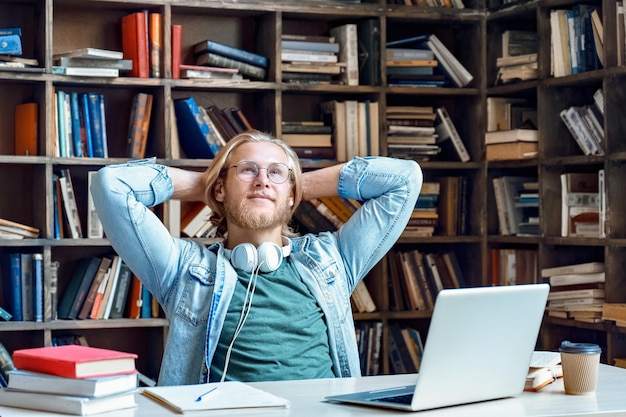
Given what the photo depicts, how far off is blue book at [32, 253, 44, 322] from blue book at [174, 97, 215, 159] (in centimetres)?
76

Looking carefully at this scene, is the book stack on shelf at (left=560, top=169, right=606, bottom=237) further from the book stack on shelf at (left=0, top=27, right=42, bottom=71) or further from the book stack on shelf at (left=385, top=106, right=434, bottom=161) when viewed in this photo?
the book stack on shelf at (left=0, top=27, right=42, bottom=71)

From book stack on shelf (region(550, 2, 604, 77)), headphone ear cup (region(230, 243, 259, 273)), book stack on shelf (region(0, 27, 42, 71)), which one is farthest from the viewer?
book stack on shelf (region(550, 2, 604, 77))

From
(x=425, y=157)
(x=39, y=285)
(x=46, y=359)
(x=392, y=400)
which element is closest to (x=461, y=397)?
(x=392, y=400)

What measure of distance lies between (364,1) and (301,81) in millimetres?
518

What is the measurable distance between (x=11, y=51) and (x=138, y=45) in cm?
49

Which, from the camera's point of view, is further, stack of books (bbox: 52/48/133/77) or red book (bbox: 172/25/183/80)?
red book (bbox: 172/25/183/80)

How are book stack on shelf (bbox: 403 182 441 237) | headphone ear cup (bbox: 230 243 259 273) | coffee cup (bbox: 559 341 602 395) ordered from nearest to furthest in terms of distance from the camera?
coffee cup (bbox: 559 341 602 395) < headphone ear cup (bbox: 230 243 259 273) < book stack on shelf (bbox: 403 182 441 237)

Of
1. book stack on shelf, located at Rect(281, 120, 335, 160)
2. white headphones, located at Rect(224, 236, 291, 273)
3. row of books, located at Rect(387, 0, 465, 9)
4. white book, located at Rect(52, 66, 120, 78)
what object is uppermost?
row of books, located at Rect(387, 0, 465, 9)

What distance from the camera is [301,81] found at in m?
4.13

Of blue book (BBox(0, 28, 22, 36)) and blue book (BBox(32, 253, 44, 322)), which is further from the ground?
blue book (BBox(0, 28, 22, 36))

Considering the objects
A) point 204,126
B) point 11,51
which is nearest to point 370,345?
point 204,126

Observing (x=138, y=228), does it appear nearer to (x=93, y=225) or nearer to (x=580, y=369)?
(x=580, y=369)

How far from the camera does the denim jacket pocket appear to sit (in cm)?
249

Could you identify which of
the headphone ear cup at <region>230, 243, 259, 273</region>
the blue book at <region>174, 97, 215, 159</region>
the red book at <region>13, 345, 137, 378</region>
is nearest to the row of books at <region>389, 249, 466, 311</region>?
the blue book at <region>174, 97, 215, 159</region>
